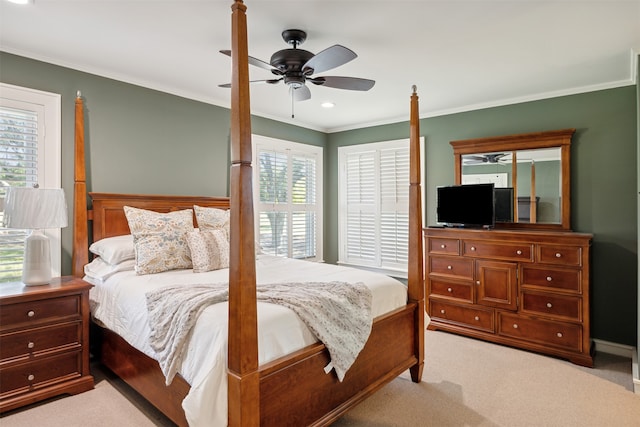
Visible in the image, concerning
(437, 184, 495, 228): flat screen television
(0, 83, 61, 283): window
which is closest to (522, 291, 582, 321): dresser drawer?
(437, 184, 495, 228): flat screen television

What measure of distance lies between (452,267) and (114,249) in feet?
10.4

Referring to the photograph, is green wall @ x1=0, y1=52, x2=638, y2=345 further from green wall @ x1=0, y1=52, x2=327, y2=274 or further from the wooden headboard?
the wooden headboard

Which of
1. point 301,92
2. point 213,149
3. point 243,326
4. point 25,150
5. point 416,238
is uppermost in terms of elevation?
point 301,92

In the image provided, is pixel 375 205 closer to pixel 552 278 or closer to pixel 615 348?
pixel 552 278

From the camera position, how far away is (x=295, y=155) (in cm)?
512

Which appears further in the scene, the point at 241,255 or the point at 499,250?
the point at 499,250

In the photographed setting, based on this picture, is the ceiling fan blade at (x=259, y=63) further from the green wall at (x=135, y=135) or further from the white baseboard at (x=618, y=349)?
the white baseboard at (x=618, y=349)

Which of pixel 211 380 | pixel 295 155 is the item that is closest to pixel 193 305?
pixel 211 380

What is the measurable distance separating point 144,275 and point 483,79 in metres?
3.36

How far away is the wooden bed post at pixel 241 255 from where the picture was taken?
1.49 metres

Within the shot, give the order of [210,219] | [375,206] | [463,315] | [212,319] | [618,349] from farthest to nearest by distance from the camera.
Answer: [375,206] < [463,315] < [210,219] < [618,349] < [212,319]

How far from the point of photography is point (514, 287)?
11.4ft

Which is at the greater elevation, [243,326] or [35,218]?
[35,218]

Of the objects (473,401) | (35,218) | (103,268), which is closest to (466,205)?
(473,401)
